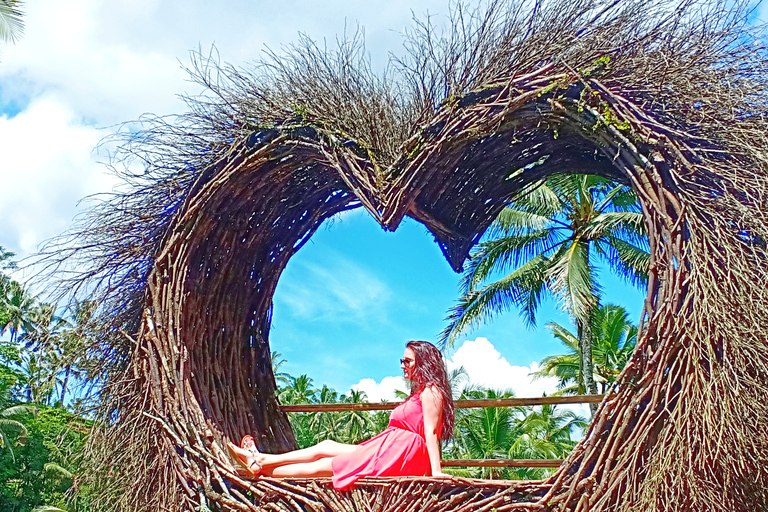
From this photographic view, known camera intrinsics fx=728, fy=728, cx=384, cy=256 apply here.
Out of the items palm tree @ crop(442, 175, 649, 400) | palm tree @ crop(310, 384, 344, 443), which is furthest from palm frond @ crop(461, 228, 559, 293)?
palm tree @ crop(310, 384, 344, 443)

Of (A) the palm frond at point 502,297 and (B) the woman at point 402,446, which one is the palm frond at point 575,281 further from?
(B) the woman at point 402,446

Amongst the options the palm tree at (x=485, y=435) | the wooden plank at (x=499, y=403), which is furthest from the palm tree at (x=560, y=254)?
the wooden plank at (x=499, y=403)

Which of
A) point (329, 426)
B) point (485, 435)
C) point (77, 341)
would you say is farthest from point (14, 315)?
point (77, 341)

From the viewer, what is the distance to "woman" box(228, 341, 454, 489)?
7.72ft

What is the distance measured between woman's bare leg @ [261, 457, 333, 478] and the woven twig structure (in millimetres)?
177

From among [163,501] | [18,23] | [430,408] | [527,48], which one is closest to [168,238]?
[163,501]

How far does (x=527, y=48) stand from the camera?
7.43ft

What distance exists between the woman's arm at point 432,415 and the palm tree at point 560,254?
8.16m

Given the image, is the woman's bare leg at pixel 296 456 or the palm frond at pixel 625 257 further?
the palm frond at pixel 625 257

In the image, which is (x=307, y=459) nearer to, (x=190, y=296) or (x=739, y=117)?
(x=190, y=296)

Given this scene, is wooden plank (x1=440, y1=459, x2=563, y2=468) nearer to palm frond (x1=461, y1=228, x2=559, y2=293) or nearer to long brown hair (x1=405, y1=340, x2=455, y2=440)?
long brown hair (x1=405, y1=340, x2=455, y2=440)

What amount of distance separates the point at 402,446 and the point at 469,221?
3.10 ft

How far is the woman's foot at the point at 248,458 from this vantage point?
244 cm

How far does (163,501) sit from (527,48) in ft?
6.14
